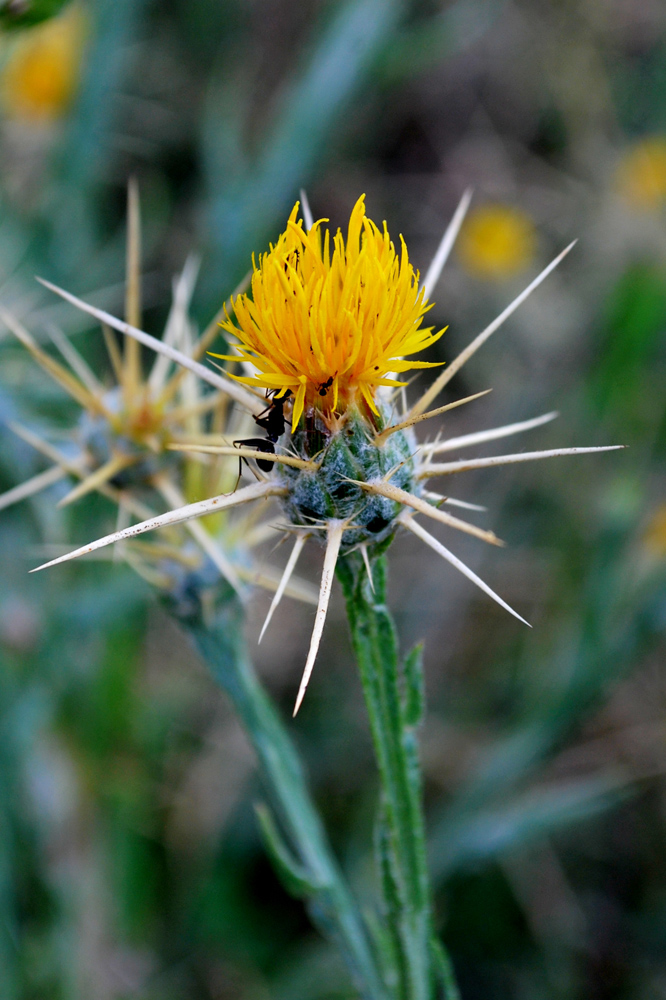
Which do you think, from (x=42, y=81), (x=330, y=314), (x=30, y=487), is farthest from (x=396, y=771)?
(x=42, y=81)

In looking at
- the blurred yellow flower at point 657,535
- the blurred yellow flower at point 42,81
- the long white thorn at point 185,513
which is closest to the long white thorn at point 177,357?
the long white thorn at point 185,513

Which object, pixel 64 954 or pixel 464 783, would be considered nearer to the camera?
pixel 64 954

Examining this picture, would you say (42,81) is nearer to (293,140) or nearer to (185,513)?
(293,140)

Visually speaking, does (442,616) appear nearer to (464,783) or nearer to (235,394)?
(464,783)

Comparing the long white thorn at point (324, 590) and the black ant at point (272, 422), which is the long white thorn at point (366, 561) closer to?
the long white thorn at point (324, 590)

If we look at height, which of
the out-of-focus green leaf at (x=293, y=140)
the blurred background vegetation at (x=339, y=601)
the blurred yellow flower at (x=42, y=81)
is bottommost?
the blurred background vegetation at (x=339, y=601)

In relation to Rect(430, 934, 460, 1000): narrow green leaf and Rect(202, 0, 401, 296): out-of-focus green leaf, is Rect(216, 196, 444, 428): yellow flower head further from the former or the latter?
Rect(202, 0, 401, 296): out-of-focus green leaf

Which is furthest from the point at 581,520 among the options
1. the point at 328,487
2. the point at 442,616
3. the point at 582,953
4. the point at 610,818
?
the point at 328,487
